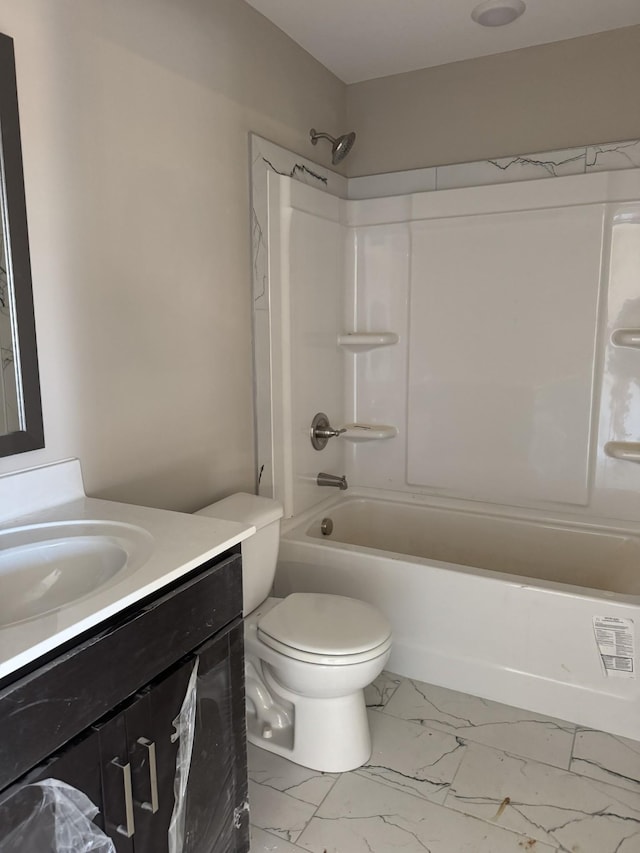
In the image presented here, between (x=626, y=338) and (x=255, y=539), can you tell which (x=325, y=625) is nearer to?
(x=255, y=539)

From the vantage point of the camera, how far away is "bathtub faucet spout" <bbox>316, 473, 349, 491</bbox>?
2.85 metres

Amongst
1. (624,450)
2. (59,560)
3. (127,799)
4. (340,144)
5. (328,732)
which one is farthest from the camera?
(340,144)

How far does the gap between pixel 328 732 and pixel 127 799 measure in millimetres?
893

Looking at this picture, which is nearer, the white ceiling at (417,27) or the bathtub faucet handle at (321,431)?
the white ceiling at (417,27)

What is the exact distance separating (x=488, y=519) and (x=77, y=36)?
2.24 m

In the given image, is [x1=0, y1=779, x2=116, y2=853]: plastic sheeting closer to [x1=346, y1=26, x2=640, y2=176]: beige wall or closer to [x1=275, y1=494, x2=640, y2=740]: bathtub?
[x1=275, y1=494, x2=640, y2=740]: bathtub

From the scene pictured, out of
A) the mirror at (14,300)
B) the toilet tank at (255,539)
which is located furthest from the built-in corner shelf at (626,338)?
the mirror at (14,300)

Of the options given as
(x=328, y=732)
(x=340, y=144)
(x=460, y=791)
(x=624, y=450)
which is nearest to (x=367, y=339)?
(x=340, y=144)

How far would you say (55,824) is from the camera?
0.99 meters

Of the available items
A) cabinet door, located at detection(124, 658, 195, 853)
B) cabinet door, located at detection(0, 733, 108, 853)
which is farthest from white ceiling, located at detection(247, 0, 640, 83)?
cabinet door, located at detection(0, 733, 108, 853)

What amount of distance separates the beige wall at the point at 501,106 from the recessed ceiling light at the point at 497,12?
0.28 metres

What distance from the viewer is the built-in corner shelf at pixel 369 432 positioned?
294cm

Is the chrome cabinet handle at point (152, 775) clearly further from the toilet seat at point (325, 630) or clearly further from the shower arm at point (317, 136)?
the shower arm at point (317, 136)

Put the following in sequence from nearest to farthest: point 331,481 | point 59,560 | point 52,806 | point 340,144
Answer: point 52,806, point 59,560, point 340,144, point 331,481
